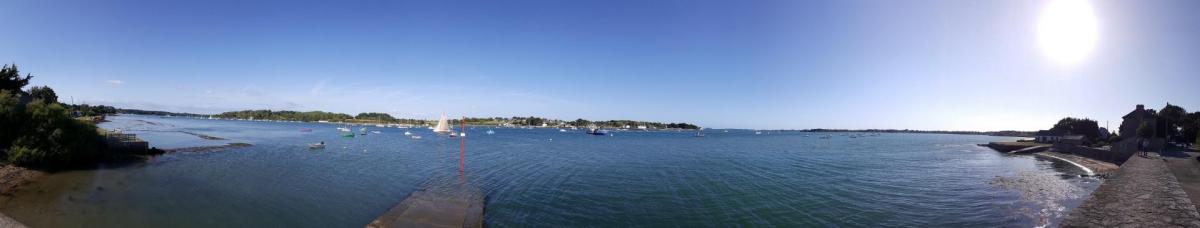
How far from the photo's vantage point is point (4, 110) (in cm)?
2084

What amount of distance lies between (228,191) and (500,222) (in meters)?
12.4

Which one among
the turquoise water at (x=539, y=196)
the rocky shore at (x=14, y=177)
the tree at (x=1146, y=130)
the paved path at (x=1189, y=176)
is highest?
the tree at (x=1146, y=130)

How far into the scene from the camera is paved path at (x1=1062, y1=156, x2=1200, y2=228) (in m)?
13.8

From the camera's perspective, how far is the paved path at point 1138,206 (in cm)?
1377

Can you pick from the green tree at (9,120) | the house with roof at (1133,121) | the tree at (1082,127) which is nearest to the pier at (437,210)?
the green tree at (9,120)

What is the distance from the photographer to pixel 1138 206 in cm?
1597

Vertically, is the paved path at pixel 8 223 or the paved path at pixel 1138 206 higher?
the paved path at pixel 1138 206

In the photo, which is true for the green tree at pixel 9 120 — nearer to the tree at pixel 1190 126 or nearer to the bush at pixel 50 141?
the bush at pixel 50 141

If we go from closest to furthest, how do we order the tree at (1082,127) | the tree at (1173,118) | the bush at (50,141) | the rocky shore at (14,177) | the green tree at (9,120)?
1. the rocky shore at (14,177)
2. the bush at (50,141)
3. the green tree at (9,120)
4. the tree at (1173,118)
5. the tree at (1082,127)

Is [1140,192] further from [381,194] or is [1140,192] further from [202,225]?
[202,225]

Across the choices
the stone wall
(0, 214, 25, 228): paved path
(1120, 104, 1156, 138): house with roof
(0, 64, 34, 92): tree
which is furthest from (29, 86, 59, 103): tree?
(1120, 104, 1156, 138): house with roof

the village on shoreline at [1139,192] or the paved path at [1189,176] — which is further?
the paved path at [1189,176]

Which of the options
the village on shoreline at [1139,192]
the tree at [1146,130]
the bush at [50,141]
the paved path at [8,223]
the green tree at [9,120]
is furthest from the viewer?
the tree at [1146,130]

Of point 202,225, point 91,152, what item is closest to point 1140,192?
point 202,225
